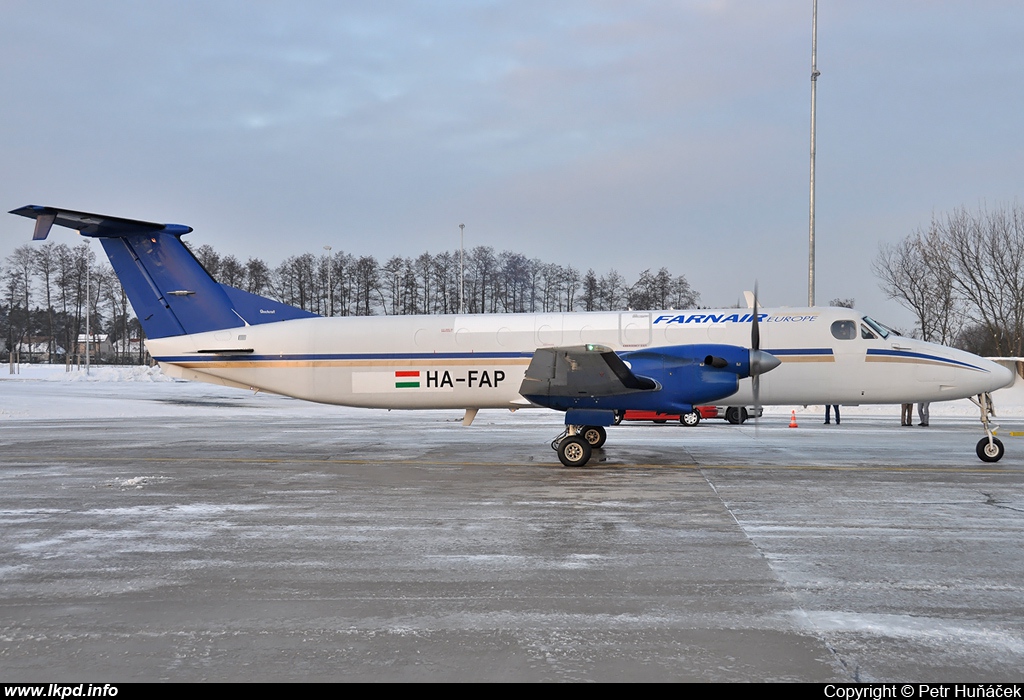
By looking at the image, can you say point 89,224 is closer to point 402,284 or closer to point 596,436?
point 596,436

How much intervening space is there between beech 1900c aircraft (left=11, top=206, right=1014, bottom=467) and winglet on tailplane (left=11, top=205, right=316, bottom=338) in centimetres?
2

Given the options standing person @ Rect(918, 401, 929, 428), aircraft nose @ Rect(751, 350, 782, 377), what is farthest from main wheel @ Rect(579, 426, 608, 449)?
standing person @ Rect(918, 401, 929, 428)

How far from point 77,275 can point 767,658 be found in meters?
93.5

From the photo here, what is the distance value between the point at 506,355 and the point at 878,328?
25.5 feet

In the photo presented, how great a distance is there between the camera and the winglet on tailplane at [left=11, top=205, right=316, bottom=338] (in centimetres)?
1580

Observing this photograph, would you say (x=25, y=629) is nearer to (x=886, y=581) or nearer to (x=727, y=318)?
(x=886, y=581)

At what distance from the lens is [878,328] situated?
14.7m

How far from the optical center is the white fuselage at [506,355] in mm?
14391

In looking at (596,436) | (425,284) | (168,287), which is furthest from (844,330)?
(425,284)

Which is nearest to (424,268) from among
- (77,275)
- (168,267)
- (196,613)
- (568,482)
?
(77,275)

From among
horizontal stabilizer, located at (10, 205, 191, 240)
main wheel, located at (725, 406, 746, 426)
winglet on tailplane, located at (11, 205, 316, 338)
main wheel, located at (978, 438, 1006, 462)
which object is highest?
horizontal stabilizer, located at (10, 205, 191, 240)

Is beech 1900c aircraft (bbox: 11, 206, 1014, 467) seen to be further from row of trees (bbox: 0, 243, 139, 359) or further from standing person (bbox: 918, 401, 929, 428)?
row of trees (bbox: 0, 243, 139, 359)

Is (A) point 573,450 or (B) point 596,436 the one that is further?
(B) point 596,436

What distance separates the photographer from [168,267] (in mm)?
16031
